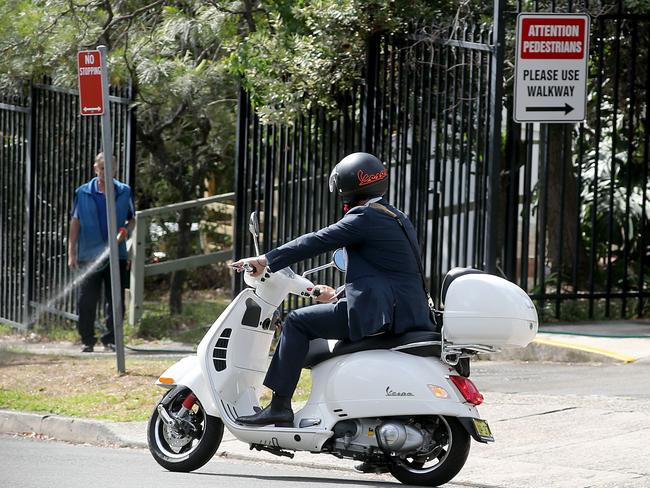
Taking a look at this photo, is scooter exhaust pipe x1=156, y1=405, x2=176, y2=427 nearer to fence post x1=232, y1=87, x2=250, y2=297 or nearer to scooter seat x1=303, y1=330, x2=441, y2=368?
scooter seat x1=303, y1=330, x2=441, y2=368

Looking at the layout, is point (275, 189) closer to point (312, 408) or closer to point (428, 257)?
point (428, 257)

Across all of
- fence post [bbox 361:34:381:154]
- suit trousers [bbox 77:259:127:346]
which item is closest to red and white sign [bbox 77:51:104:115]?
fence post [bbox 361:34:381:154]

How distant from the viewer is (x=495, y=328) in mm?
6438

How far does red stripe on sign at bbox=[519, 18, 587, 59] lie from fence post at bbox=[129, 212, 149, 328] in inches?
204

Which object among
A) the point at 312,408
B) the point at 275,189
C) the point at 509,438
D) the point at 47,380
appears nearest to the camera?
the point at 312,408

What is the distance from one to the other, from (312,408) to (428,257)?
18.8ft

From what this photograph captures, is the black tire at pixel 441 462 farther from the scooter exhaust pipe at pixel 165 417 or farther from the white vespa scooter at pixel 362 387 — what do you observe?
the scooter exhaust pipe at pixel 165 417

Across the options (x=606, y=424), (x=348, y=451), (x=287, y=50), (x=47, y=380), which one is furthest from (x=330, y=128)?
(x=348, y=451)

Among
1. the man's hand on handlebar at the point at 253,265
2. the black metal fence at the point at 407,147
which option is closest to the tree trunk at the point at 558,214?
the black metal fence at the point at 407,147

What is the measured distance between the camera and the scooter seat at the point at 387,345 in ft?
21.9

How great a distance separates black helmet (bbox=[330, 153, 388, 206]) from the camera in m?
6.93

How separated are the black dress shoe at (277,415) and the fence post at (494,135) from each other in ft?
14.0

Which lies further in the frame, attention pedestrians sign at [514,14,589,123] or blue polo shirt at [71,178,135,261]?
blue polo shirt at [71,178,135,261]

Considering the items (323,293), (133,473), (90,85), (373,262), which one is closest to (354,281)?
(373,262)
